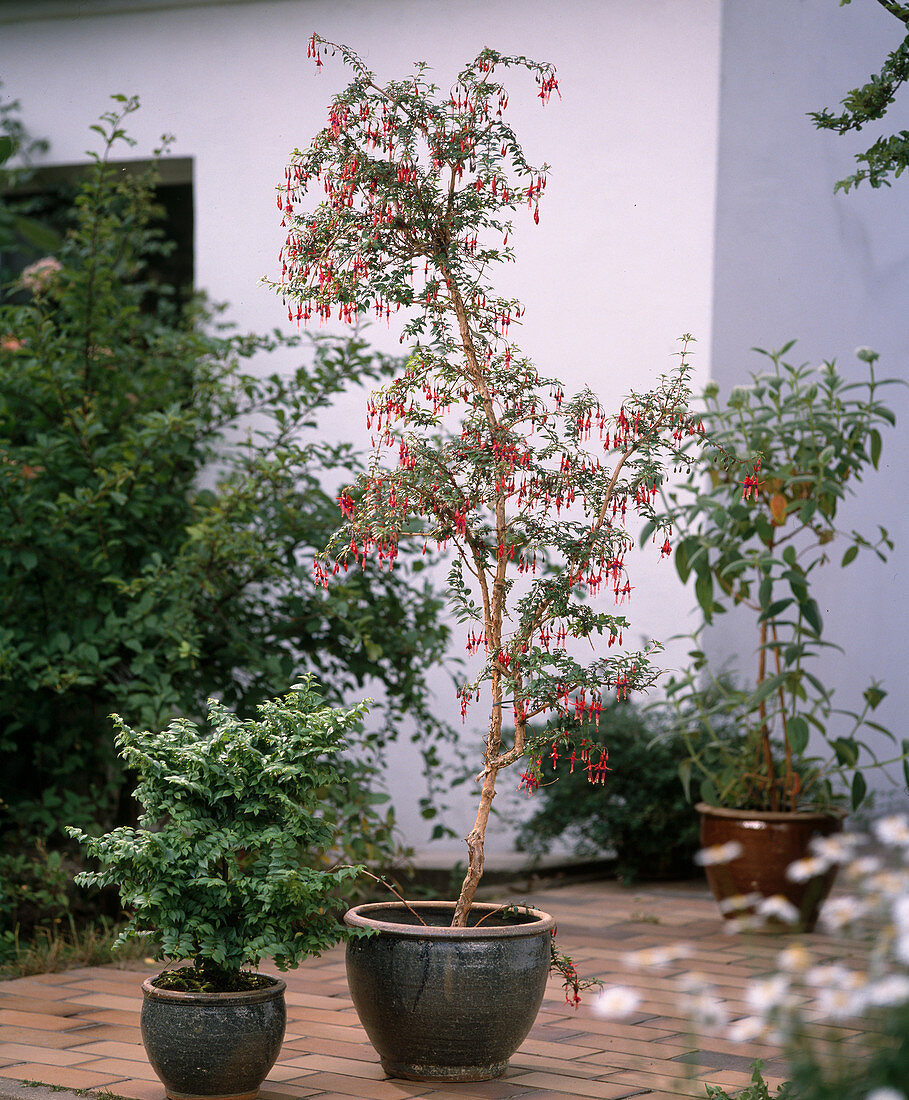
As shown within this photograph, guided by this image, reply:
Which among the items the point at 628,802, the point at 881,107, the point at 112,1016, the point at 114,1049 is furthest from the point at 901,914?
the point at 628,802

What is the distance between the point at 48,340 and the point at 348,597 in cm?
151

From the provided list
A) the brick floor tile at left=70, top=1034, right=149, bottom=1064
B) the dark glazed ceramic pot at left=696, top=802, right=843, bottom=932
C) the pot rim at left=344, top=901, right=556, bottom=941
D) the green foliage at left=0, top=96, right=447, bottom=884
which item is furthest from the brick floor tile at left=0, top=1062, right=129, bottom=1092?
the dark glazed ceramic pot at left=696, top=802, right=843, bottom=932

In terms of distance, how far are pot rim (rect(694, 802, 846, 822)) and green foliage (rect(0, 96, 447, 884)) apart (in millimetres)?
1182

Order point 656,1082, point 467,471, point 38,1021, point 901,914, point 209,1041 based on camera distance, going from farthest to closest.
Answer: point 38,1021 → point 467,471 → point 656,1082 → point 209,1041 → point 901,914

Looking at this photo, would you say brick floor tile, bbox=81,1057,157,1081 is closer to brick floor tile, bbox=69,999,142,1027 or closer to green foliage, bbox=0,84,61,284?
brick floor tile, bbox=69,999,142,1027

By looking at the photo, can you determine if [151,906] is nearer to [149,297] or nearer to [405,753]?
[405,753]

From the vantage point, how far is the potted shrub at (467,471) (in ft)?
10.9

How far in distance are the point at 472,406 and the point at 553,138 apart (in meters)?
3.28

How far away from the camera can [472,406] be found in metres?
3.52

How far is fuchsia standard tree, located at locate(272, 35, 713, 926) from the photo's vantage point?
341 cm

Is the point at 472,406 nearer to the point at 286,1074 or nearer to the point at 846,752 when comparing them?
the point at 286,1074

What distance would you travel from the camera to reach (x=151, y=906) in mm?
3229

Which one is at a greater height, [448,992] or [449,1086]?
[448,992]

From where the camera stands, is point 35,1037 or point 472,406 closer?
point 472,406
